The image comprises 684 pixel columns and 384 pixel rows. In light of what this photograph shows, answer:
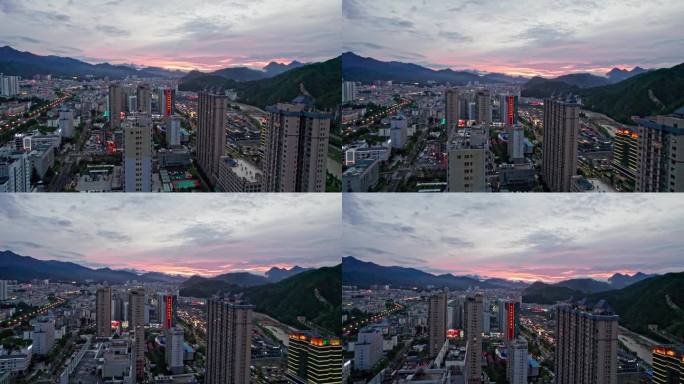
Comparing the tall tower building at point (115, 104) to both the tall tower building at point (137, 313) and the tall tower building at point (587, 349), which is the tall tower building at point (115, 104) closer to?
the tall tower building at point (137, 313)

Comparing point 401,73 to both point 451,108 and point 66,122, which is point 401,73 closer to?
point 451,108

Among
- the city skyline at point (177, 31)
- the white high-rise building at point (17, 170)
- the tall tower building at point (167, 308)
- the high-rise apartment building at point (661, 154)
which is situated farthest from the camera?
the tall tower building at point (167, 308)

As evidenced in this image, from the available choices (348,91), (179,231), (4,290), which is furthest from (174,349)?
(348,91)

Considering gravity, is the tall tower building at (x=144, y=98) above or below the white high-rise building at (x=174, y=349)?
above

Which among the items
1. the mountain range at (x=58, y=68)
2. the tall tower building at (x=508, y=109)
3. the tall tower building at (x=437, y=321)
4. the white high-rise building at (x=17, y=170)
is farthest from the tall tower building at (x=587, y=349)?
the white high-rise building at (x=17, y=170)

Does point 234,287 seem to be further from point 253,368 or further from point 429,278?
point 429,278

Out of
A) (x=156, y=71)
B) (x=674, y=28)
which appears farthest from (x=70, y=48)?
(x=674, y=28)

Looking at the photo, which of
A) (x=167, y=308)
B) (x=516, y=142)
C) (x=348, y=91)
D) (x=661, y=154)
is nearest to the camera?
(x=661, y=154)
